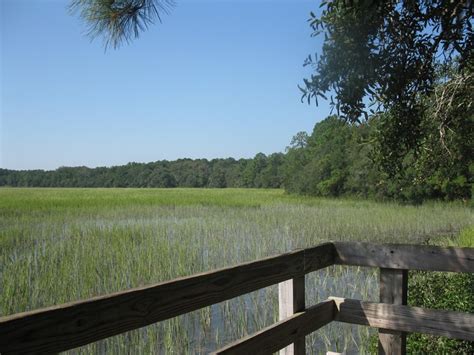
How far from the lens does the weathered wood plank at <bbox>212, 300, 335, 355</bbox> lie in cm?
248

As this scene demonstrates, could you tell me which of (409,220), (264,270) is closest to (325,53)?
(264,270)

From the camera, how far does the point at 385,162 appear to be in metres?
5.43

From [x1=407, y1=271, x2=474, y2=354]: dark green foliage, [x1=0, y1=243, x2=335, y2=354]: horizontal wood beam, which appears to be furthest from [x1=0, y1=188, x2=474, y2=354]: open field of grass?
[x1=0, y1=243, x2=335, y2=354]: horizontal wood beam

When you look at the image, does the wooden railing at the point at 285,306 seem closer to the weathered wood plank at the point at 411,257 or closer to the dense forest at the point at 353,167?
the weathered wood plank at the point at 411,257

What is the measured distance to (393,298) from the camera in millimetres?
3074

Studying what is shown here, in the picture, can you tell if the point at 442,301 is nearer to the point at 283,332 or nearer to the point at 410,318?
the point at 410,318

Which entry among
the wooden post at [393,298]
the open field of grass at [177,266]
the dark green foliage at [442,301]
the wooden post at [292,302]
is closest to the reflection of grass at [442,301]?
the dark green foliage at [442,301]

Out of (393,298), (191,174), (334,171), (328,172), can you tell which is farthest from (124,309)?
(191,174)

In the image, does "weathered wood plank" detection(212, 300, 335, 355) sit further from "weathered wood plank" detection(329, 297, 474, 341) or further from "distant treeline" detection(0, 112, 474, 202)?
"distant treeline" detection(0, 112, 474, 202)

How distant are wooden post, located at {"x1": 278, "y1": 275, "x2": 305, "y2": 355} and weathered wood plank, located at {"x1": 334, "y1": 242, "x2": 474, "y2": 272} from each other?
0.50 meters

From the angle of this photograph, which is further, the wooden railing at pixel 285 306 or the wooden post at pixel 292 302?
the wooden post at pixel 292 302

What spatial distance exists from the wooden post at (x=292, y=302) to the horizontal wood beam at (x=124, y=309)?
132 mm

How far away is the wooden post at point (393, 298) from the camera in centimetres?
306

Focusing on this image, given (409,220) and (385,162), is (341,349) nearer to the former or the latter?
(385,162)
